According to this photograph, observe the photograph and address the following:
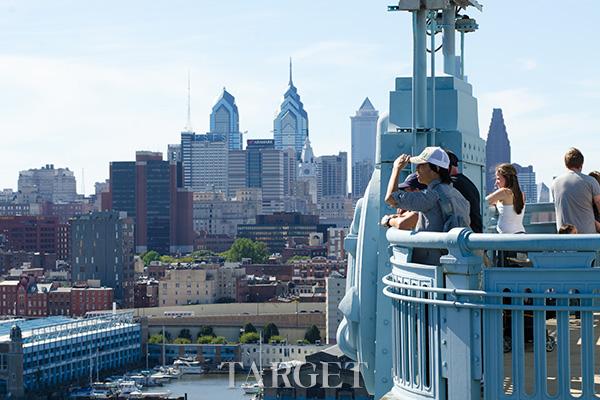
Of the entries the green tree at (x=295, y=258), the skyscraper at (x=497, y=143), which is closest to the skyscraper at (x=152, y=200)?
the green tree at (x=295, y=258)

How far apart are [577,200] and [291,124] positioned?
190m

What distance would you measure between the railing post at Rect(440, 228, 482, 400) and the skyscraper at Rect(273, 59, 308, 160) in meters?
188

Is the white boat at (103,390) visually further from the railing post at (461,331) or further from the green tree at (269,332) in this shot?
the railing post at (461,331)

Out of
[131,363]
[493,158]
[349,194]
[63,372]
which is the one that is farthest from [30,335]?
[349,194]

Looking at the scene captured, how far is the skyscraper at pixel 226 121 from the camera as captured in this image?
183250 mm

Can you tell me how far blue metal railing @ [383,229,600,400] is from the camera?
2459mm

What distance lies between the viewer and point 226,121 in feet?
603

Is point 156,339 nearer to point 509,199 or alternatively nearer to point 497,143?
point 497,143

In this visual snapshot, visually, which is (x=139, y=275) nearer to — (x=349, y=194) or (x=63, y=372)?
(x=63, y=372)

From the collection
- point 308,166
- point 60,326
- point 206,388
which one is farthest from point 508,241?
point 308,166

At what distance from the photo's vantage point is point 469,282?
2527 mm

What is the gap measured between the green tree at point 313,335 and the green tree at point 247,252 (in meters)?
30.3

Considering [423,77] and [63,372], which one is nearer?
[423,77]

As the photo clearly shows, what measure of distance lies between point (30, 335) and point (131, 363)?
24.1ft
